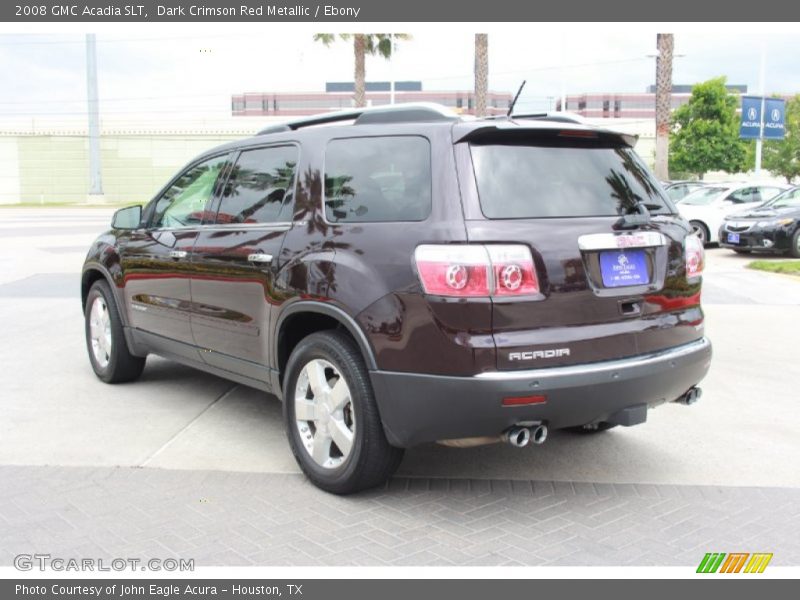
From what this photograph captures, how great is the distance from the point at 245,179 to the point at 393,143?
1330mm

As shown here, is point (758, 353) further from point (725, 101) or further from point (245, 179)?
point (725, 101)

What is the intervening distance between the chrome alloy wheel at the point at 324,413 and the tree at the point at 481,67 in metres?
24.1

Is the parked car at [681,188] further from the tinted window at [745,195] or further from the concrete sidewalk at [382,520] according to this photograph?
the concrete sidewalk at [382,520]

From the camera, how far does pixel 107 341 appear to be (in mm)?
6602

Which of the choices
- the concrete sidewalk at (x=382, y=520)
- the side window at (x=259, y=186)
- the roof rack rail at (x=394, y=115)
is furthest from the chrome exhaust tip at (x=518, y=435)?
the side window at (x=259, y=186)

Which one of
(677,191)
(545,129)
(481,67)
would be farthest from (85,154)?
(545,129)

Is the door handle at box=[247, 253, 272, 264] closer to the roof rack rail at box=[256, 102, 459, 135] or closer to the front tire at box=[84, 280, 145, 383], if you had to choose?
the roof rack rail at box=[256, 102, 459, 135]

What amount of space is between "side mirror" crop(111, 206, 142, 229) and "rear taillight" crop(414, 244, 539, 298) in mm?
3256

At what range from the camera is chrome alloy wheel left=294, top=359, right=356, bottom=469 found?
4.18 metres

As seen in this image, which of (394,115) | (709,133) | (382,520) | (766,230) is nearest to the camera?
(382,520)

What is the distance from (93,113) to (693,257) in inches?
1800

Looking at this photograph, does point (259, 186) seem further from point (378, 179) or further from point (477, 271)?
point (477, 271)

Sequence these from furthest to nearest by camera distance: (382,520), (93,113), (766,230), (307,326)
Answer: (93,113) → (766,230) → (307,326) → (382,520)

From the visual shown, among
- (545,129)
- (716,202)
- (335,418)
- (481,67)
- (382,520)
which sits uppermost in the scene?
(481,67)
